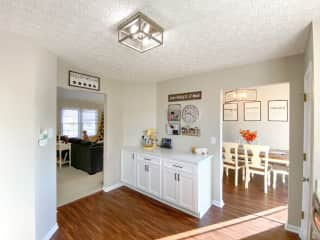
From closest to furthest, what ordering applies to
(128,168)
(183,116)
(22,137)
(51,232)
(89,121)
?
(22,137) → (51,232) → (183,116) → (128,168) → (89,121)

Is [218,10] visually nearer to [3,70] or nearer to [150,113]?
[3,70]

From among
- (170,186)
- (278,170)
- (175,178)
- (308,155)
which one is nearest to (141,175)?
(170,186)

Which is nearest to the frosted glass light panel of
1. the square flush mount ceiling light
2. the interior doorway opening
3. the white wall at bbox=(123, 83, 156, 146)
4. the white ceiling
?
the interior doorway opening

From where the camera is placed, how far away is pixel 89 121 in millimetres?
8000

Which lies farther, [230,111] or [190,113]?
[230,111]

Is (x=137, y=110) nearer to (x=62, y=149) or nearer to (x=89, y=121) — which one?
(x=62, y=149)

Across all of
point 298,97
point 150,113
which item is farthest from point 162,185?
→ point 298,97

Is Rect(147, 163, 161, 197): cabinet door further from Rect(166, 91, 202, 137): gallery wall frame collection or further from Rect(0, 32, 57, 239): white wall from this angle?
Rect(0, 32, 57, 239): white wall

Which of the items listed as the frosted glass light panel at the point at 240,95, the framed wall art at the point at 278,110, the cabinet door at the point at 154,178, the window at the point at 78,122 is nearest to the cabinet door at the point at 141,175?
the cabinet door at the point at 154,178

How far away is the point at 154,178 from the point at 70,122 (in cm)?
584

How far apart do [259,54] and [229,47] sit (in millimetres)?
534

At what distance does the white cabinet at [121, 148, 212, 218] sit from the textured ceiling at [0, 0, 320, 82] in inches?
63.0

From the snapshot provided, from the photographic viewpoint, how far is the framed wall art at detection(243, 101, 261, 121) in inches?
184

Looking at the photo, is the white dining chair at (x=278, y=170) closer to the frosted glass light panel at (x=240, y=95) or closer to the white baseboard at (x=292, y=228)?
the white baseboard at (x=292, y=228)
